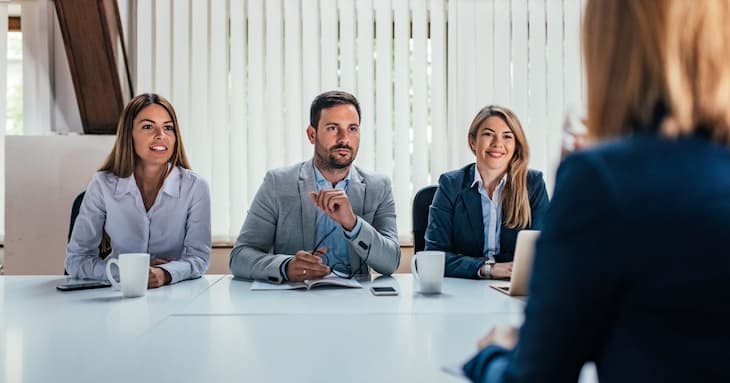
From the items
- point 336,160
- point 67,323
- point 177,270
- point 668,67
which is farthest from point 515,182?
point 668,67

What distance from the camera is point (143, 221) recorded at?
7.59ft

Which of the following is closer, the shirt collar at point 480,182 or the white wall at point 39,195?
the shirt collar at point 480,182

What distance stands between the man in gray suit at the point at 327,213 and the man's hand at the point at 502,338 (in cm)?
126

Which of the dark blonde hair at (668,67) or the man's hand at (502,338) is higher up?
the dark blonde hair at (668,67)

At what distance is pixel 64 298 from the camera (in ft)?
5.64

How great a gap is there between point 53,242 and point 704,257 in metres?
3.55

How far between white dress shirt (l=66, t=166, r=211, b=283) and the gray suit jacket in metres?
0.17

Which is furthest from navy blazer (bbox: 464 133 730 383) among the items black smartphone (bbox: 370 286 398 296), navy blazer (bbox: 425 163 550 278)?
navy blazer (bbox: 425 163 550 278)

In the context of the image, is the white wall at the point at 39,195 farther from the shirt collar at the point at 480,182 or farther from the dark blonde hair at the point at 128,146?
the shirt collar at the point at 480,182

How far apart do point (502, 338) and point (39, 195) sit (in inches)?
129

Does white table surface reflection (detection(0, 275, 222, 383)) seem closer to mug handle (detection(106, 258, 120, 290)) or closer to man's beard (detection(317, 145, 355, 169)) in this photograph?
mug handle (detection(106, 258, 120, 290))

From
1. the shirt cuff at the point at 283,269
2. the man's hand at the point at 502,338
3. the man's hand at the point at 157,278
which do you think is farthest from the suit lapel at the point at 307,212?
the man's hand at the point at 502,338

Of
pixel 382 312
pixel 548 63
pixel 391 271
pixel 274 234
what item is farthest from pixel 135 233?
pixel 548 63

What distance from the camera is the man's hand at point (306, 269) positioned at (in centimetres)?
197
